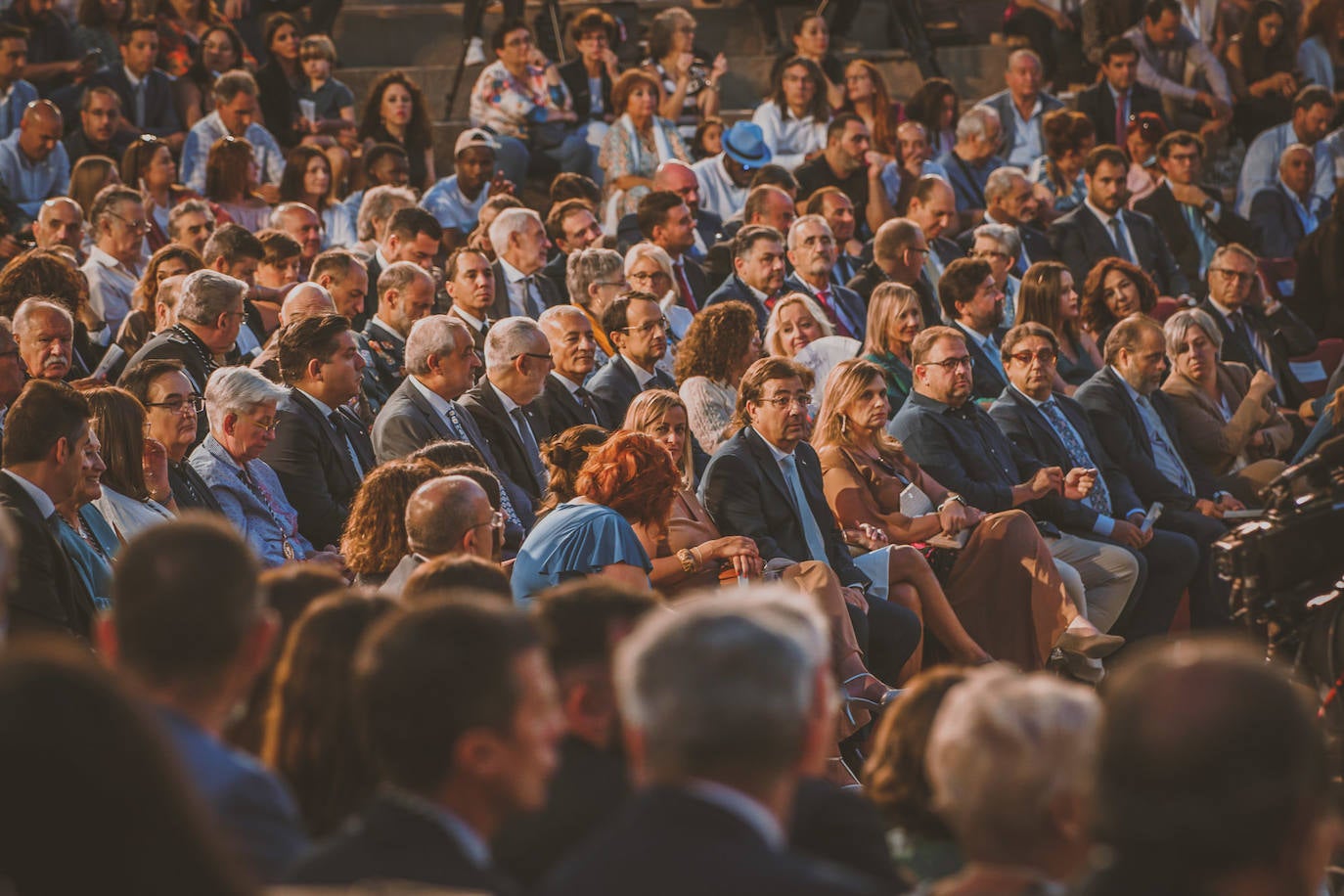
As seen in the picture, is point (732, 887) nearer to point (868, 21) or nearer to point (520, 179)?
point (520, 179)

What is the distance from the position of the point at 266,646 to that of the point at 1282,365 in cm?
819

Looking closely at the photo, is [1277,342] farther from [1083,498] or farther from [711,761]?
[711,761]

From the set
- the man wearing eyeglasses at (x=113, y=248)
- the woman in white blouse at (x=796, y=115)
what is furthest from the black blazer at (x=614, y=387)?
the woman in white blouse at (x=796, y=115)

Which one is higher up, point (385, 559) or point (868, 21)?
point (868, 21)

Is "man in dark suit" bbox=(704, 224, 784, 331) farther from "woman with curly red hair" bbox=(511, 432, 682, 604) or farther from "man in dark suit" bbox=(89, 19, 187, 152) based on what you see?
"man in dark suit" bbox=(89, 19, 187, 152)

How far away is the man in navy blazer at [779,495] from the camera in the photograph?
6320mm

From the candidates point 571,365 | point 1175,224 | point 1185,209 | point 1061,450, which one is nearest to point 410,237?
point 571,365

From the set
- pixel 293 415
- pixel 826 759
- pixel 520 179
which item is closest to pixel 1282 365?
pixel 520 179

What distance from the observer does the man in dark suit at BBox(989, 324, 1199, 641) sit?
7395mm

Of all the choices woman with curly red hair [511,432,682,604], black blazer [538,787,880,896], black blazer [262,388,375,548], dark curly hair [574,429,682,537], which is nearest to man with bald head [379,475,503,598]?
woman with curly red hair [511,432,682,604]

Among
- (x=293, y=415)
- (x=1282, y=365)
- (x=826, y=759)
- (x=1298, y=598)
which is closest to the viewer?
(x=1298, y=598)

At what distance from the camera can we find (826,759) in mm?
5656

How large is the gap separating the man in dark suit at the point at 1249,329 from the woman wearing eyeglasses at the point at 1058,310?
111cm

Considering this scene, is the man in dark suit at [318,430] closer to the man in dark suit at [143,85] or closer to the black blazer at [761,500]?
the black blazer at [761,500]
